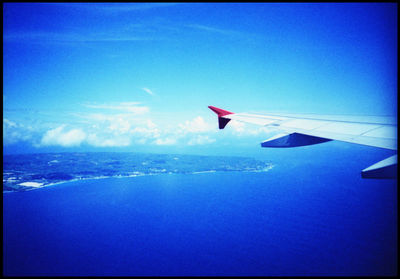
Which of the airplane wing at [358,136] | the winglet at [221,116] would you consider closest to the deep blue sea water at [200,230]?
the airplane wing at [358,136]

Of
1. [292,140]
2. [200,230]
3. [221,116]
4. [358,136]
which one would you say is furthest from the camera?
[200,230]

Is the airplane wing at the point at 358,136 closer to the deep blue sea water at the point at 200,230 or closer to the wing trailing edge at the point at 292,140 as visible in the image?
the wing trailing edge at the point at 292,140

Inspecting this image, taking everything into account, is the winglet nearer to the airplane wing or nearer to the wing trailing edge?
the airplane wing

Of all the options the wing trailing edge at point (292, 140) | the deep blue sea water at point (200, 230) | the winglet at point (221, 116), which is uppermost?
the winglet at point (221, 116)

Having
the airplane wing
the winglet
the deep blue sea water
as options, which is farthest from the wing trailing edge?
the deep blue sea water

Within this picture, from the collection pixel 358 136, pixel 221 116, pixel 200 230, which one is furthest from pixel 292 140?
pixel 200 230

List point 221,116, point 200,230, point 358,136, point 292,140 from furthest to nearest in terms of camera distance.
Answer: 1. point 200,230
2. point 221,116
3. point 292,140
4. point 358,136

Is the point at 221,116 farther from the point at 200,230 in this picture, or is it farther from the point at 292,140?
the point at 200,230

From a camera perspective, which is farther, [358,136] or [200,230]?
[200,230]
